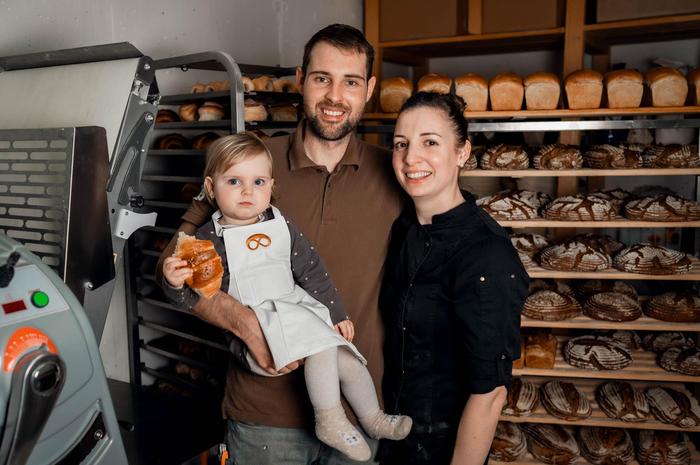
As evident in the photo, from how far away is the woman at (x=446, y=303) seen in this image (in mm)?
1470

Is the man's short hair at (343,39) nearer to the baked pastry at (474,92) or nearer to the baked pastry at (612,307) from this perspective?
the baked pastry at (474,92)

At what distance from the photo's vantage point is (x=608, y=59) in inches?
153

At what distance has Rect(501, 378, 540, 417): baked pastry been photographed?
292cm

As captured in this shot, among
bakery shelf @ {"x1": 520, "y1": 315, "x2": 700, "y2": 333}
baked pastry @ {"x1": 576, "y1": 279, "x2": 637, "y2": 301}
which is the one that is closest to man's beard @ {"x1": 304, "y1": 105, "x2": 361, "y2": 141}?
bakery shelf @ {"x1": 520, "y1": 315, "x2": 700, "y2": 333}

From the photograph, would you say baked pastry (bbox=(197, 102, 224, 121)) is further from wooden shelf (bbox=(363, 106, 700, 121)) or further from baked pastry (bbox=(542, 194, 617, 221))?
baked pastry (bbox=(542, 194, 617, 221))

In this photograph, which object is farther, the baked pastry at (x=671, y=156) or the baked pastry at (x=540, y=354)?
the baked pastry at (x=540, y=354)

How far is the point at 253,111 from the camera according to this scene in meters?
2.74

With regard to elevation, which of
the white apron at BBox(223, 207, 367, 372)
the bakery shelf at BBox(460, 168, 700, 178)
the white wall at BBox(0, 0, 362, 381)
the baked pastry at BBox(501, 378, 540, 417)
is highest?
the white wall at BBox(0, 0, 362, 381)

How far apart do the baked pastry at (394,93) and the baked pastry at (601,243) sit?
115cm

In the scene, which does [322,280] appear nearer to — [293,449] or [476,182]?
[293,449]

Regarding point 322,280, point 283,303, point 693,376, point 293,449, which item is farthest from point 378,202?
point 693,376

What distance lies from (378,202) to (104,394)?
3.22 feet

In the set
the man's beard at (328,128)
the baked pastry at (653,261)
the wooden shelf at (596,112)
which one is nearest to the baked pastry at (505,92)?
the wooden shelf at (596,112)

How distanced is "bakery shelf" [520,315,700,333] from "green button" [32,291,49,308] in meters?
2.30
